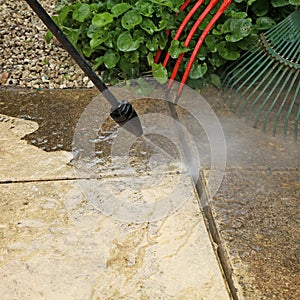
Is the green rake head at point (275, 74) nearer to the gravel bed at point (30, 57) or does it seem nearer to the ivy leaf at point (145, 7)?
the ivy leaf at point (145, 7)

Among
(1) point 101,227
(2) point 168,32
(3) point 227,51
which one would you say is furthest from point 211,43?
(1) point 101,227

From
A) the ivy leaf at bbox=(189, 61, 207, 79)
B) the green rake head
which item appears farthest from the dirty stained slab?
the ivy leaf at bbox=(189, 61, 207, 79)

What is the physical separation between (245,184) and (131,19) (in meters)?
1.02

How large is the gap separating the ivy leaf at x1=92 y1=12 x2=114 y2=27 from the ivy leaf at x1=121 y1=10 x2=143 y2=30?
0.06 metres

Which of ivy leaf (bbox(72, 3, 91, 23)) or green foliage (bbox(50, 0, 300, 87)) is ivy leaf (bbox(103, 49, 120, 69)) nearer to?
green foliage (bbox(50, 0, 300, 87))

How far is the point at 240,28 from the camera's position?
2379 millimetres

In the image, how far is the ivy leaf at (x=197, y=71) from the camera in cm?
245

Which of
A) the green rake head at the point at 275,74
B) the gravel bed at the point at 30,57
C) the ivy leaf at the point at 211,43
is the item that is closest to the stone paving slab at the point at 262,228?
the green rake head at the point at 275,74

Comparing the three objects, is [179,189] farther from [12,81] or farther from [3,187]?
[12,81]

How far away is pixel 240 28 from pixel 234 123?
1.48ft

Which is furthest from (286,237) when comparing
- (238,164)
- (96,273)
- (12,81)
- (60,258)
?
(12,81)

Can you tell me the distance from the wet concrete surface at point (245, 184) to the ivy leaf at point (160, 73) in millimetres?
123

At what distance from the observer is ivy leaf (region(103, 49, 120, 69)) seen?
254 cm

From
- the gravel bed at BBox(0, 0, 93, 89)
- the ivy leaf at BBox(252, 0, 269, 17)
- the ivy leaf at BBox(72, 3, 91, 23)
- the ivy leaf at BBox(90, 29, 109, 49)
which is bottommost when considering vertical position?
the gravel bed at BBox(0, 0, 93, 89)
